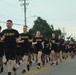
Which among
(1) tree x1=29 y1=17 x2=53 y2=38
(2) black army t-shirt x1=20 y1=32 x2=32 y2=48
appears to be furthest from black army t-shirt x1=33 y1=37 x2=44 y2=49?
(1) tree x1=29 y1=17 x2=53 y2=38

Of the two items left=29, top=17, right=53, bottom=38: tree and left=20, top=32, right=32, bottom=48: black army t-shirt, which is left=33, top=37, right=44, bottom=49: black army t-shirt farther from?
left=29, top=17, right=53, bottom=38: tree

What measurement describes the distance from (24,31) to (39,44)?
12.5 ft

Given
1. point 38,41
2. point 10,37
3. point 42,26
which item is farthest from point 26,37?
point 42,26

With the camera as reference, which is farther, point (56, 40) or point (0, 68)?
point (56, 40)

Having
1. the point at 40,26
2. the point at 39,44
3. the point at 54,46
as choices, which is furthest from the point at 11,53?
the point at 40,26

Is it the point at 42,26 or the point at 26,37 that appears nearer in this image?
the point at 26,37

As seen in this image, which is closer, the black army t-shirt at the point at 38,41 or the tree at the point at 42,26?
the black army t-shirt at the point at 38,41

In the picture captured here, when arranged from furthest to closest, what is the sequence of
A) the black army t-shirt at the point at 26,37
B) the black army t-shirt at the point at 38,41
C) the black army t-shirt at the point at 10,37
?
the black army t-shirt at the point at 38,41
the black army t-shirt at the point at 26,37
the black army t-shirt at the point at 10,37

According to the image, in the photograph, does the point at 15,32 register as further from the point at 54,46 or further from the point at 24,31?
the point at 54,46

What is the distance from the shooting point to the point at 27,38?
54.2 feet

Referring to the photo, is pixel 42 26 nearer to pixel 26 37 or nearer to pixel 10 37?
pixel 26 37

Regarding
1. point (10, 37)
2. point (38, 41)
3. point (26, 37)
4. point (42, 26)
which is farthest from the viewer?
point (42, 26)

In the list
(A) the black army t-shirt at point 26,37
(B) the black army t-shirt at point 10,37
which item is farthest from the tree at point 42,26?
(B) the black army t-shirt at point 10,37

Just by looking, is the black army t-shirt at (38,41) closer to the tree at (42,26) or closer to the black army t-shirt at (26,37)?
the black army t-shirt at (26,37)
